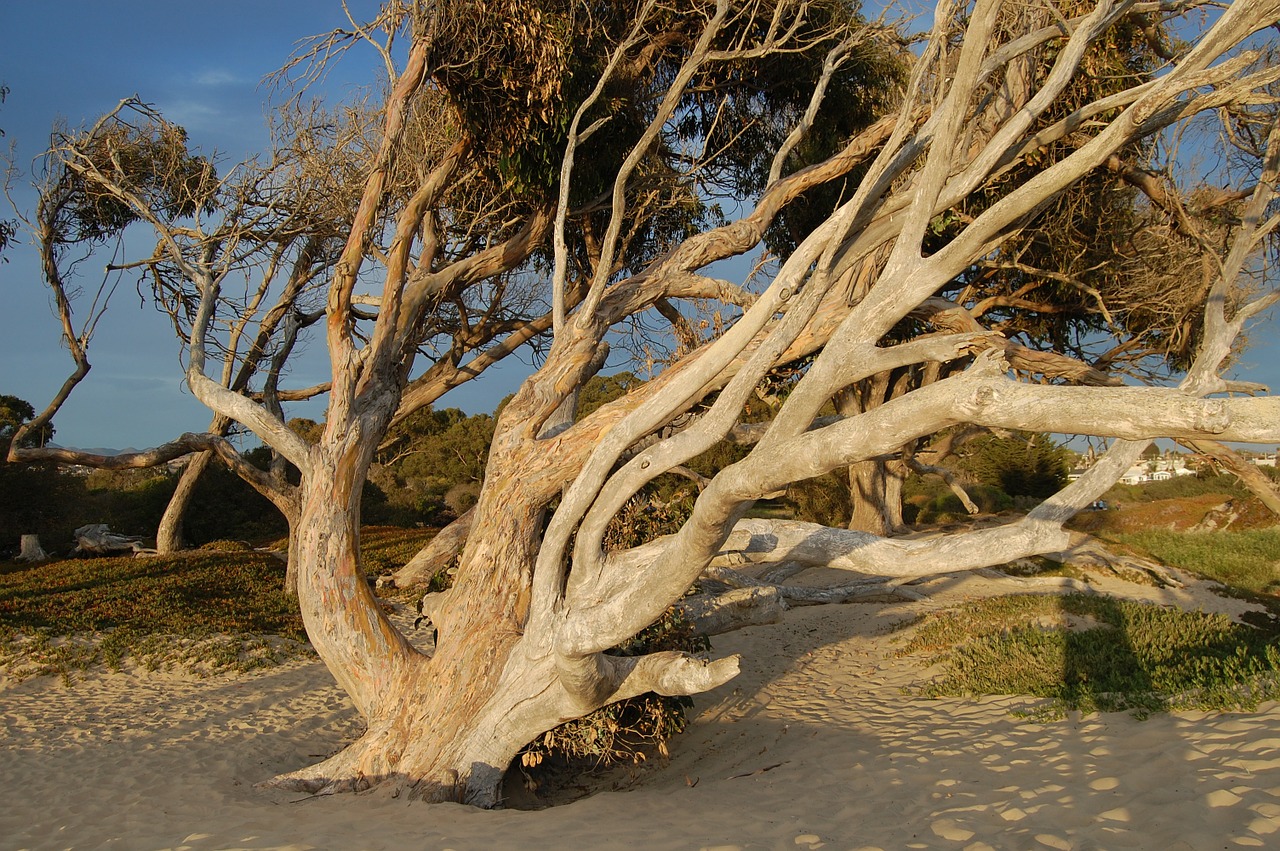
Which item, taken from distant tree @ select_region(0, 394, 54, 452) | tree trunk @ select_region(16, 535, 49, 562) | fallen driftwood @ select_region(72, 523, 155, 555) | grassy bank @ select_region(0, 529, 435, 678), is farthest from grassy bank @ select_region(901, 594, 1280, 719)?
distant tree @ select_region(0, 394, 54, 452)

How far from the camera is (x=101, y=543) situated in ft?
58.2

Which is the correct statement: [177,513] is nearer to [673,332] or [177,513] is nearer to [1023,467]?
[673,332]

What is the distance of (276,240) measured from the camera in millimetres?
12695

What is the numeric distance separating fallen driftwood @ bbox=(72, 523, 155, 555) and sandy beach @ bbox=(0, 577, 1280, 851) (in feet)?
30.6

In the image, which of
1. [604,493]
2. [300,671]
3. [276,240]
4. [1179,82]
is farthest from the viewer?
[276,240]

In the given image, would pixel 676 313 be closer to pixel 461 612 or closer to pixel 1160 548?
pixel 461 612

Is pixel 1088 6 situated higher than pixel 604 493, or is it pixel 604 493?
pixel 1088 6

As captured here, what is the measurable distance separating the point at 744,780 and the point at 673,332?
6.34m

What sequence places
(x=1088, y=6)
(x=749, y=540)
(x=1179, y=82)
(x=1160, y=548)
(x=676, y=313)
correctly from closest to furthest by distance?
(x=1179, y=82) → (x=749, y=540) → (x=1088, y=6) → (x=676, y=313) → (x=1160, y=548)

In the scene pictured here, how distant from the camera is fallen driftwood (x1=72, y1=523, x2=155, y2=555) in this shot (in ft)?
57.8

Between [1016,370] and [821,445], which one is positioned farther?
[1016,370]

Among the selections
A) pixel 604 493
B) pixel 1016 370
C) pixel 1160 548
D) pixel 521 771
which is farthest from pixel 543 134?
pixel 1160 548

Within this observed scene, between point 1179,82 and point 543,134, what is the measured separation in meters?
6.36

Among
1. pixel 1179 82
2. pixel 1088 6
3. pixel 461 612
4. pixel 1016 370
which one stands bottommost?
pixel 461 612
